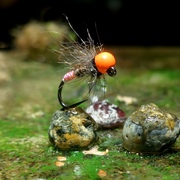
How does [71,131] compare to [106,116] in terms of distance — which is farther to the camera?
[106,116]

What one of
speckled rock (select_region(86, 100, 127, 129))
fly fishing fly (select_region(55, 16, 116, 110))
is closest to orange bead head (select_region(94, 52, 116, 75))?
fly fishing fly (select_region(55, 16, 116, 110))

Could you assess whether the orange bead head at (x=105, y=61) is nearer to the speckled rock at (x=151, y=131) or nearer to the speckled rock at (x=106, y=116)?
the speckled rock at (x=151, y=131)

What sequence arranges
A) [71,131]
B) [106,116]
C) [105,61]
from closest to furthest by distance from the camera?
[105,61] < [71,131] < [106,116]

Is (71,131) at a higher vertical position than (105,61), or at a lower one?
lower

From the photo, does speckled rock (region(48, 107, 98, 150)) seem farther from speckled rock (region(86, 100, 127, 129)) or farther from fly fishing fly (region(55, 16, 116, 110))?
speckled rock (region(86, 100, 127, 129))

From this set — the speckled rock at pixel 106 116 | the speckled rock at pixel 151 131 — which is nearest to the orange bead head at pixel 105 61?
the speckled rock at pixel 151 131

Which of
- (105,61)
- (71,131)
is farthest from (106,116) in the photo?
(105,61)

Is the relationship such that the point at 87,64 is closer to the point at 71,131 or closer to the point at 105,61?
the point at 105,61
